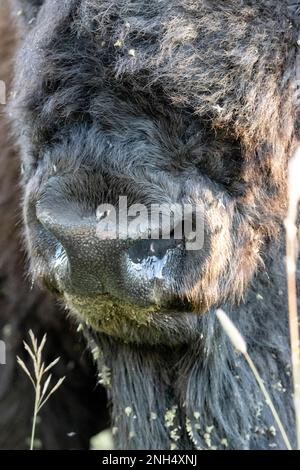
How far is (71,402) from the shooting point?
3188 millimetres

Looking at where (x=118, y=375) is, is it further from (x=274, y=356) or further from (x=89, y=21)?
(x=89, y=21)

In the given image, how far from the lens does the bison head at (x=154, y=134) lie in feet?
6.09

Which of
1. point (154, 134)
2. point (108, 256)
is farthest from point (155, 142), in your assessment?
point (108, 256)

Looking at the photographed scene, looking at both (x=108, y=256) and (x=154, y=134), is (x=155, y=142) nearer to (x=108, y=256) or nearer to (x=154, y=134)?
(x=154, y=134)

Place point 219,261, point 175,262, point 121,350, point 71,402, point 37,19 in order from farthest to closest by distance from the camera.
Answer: point 71,402, point 121,350, point 37,19, point 219,261, point 175,262

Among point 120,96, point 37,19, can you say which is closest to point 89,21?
point 120,96

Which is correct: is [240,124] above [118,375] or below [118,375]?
above

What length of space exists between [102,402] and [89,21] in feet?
5.70

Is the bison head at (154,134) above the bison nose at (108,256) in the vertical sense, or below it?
above

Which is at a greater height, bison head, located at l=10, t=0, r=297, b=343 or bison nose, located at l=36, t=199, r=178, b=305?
bison head, located at l=10, t=0, r=297, b=343

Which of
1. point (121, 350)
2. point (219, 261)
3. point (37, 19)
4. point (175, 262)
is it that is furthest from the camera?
point (121, 350)

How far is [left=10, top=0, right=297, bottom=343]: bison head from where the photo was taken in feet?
6.09

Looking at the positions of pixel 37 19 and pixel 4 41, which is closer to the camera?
pixel 37 19

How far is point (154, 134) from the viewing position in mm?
1907
